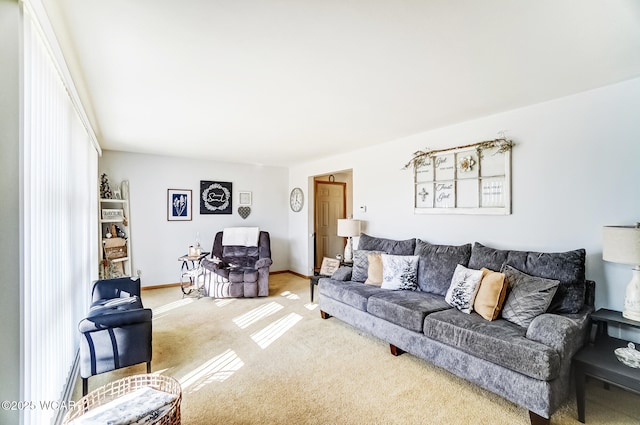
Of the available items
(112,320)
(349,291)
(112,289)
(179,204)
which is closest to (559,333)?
(349,291)

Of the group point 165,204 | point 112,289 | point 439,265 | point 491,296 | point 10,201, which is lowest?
point 112,289

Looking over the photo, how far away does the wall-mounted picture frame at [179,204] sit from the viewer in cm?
555

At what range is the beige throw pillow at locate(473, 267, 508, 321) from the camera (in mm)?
2461

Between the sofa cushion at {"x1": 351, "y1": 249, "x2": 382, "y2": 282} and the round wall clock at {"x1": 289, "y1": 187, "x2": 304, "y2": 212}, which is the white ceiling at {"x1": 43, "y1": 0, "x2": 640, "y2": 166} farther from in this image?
the round wall clock at {"x1": 289, "y1": 187, "x2": 304, "y2": 212}

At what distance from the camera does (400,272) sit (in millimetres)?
3418

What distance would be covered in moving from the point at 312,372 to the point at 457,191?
2544mm

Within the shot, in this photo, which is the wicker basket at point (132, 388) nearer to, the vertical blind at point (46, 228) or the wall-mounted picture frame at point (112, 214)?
the vertical blind at point (46, 228)

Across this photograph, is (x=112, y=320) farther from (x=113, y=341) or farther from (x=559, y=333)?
(x=559, y=333)

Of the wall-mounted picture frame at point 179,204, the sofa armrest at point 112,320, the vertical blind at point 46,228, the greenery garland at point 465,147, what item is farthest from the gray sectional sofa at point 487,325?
the wall-mounted picture frame at point 179,204

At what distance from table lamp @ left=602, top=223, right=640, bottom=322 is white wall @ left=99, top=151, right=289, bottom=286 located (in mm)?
5596

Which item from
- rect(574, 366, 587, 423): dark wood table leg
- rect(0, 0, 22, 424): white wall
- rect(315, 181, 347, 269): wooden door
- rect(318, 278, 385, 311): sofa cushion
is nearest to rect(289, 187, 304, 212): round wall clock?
rect(315, 181, 347, 269): wooden door

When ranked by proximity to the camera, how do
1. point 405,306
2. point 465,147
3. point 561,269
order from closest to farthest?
point 561,269, point 405,306, point 465,147

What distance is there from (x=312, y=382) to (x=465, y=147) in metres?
2.94

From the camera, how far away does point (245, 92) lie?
2596 mm
